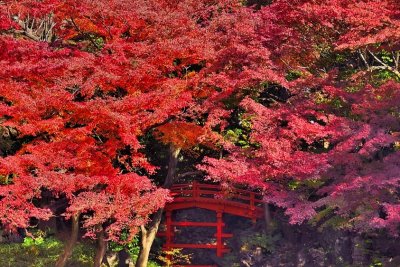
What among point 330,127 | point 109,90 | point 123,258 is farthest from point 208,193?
point 330,127

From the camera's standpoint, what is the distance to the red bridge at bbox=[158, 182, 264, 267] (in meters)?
19.0

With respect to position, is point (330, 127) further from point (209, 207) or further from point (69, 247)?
point (69, 247)

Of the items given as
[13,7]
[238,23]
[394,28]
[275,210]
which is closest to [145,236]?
[275,210]

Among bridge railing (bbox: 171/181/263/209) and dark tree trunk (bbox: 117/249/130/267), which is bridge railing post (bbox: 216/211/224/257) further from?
dark tree trunk (bbox: 117/249/130/267)

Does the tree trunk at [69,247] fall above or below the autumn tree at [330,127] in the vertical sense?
below

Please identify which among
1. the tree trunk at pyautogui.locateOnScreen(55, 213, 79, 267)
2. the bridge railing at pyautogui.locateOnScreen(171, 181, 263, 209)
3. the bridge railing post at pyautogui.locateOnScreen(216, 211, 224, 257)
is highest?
the bridge railing at pyautogui.locateOnScreen(171, 181, 263, 209)

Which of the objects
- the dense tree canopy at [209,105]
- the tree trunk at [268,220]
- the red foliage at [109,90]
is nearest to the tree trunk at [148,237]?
the red foliage at [109,90]

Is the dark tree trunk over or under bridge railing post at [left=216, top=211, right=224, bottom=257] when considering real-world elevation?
under

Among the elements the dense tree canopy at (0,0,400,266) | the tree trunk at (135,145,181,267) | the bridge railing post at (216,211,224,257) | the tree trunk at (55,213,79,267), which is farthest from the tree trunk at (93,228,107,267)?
the bridge railing post at (216,211,224,257)

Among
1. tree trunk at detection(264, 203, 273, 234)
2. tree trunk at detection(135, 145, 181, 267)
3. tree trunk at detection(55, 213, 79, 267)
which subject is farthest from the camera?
tree trunk at detection(135, 145, 181, 267)

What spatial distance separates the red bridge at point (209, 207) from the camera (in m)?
19.0

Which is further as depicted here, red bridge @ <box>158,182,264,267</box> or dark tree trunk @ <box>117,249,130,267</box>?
dark tree trunk @ <box>117,249,130,267</box>

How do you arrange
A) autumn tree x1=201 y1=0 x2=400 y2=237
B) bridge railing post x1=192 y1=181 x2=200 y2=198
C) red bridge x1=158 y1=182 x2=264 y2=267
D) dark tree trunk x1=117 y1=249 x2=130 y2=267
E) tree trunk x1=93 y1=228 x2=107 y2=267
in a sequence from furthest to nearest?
dark tree trunk x1=117 y1=249 x2=130 y2=267, bridge railing post x1=192 y1=181 x2=200 y2=198, red bridge x1=158 y1=182 x2=264 y2=267, tree trunk x1=93 y1=228 x2=107 y2=267, autumn tree x1=201 y1=0 x2=400 y2=237

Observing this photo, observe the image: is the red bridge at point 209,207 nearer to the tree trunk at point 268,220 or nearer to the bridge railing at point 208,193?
the bridge railing at point 208,193
